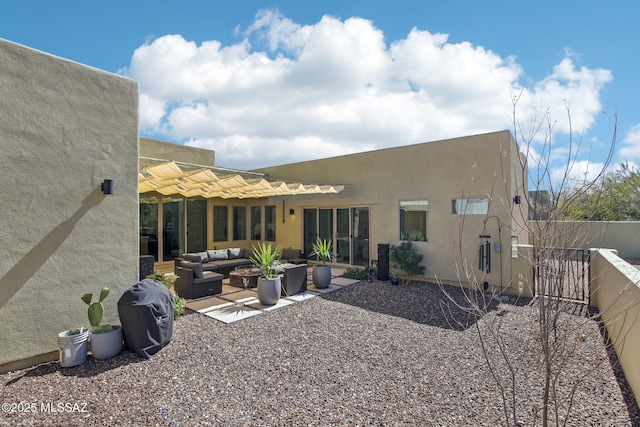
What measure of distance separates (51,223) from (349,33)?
6588 mm

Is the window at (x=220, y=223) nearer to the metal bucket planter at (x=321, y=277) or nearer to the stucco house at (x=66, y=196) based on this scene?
the stucco house at (x=66, y=196)

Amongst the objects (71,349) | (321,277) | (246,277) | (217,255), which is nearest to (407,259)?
(321,277)

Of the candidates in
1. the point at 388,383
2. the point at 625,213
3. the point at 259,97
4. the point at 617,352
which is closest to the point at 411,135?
the point at 259,97

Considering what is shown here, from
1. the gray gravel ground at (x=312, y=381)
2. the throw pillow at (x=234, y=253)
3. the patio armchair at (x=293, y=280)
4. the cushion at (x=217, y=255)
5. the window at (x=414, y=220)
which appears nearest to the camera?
the gray gravel ground at (x=312, y=381)

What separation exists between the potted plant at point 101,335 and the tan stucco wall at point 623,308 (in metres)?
5.78

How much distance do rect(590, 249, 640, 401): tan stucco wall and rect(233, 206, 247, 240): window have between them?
40.1 ft

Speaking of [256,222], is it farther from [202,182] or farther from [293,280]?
[293,280]

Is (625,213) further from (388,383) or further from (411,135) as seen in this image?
(388,383)

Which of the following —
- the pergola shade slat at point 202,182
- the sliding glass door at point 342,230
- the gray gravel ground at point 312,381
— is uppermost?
the pergola shade slat at point 202,182

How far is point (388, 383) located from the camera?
4.09 metres

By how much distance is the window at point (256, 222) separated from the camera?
14812mm

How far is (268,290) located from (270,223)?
287 inches

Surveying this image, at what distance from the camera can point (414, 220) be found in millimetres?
10477

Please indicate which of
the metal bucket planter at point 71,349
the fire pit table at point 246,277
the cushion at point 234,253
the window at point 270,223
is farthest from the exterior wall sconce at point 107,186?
the window at point 270,223
